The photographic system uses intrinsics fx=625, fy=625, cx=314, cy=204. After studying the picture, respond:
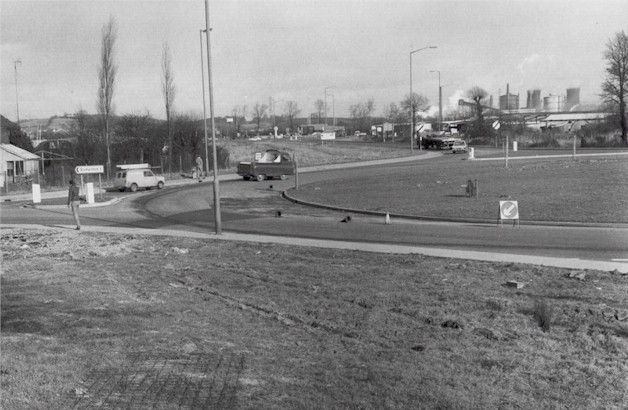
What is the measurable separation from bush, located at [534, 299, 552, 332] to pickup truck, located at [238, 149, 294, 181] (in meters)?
37.3

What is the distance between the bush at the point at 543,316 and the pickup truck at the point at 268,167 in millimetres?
37261

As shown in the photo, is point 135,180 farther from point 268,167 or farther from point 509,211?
point 509,211

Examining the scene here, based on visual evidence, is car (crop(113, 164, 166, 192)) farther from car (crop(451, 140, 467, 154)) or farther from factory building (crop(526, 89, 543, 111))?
factory building (crop(526, 89, 543, 111))

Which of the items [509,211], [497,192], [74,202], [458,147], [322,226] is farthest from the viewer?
[458,147]

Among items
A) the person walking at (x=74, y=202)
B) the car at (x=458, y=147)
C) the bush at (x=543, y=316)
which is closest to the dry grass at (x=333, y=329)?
the bush at (x=543, y=316)

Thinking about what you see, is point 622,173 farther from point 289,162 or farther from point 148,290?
point 148,290

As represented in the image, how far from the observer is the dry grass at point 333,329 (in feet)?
20.2

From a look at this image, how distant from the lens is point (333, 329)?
843 centimetres

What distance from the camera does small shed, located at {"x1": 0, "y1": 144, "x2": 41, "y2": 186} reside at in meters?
53.4

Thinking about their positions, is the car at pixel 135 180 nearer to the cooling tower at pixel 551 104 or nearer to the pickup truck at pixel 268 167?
the pickup truck at pixel 268 167

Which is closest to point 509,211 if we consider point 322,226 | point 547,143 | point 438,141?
point 322,226

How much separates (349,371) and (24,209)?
27337 millimetres

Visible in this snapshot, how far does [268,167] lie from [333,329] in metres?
37.4

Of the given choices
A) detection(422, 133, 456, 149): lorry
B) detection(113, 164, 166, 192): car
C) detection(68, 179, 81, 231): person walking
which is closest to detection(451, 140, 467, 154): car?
detection(422, 133, 456, 149): lorry
